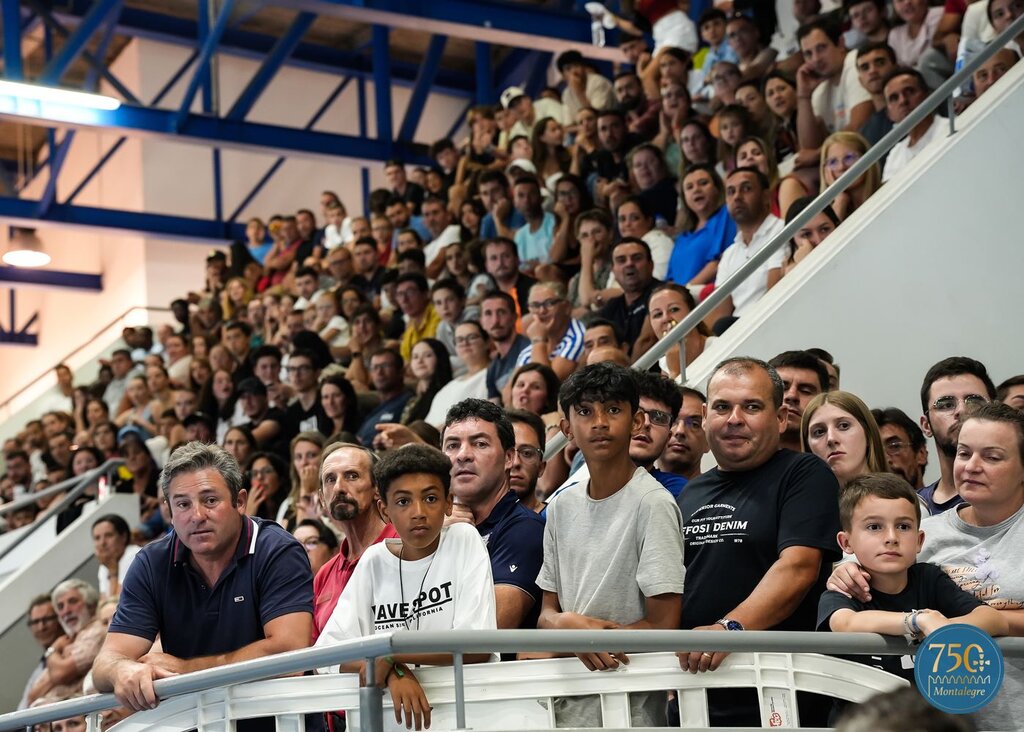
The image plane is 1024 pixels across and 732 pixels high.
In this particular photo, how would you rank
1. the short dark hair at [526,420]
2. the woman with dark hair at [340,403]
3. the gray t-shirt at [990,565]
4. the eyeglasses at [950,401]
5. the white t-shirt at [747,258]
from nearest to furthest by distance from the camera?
the gray t-shirt at [990,565] → the eyeglasses at [950,401] → the short dark hair at [526,420] → the white t-shirt at [747,258] → the woman with dark hair at [340,403]

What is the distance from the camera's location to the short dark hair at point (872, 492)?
3.45 meters

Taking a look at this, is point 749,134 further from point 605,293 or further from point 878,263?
point 878,263

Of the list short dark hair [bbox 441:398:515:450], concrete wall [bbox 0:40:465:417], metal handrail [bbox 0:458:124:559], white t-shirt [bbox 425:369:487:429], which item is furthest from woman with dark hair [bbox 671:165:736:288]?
concrete wall [bbox 0:40:465:417]

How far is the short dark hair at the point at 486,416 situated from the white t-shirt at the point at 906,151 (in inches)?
130

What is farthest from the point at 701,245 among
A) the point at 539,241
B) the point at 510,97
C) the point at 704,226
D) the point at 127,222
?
the point at 127,222

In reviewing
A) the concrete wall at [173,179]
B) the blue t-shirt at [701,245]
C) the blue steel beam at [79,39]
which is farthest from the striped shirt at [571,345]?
the concrete wall at [173,179]

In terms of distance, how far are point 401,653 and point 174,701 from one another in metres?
0.94

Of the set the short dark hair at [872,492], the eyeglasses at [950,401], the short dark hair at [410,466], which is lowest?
the short dark hair at [872,492]

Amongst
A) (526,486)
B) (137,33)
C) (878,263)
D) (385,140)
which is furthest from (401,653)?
(137,33)

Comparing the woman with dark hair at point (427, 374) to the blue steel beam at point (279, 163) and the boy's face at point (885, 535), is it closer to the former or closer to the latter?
the boy's face at point (885, 535)

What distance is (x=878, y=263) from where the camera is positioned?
247 inches

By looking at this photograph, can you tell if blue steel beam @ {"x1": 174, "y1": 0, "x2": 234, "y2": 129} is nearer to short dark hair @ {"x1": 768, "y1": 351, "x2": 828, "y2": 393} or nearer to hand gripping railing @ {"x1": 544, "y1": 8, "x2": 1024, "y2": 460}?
hand gripping railing @ {"x1": 544, "y1": 8, "x2": 1024, "y2": 460}

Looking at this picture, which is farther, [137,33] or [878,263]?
[137,33]

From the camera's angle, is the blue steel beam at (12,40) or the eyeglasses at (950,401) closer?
the eyeglasses at (950,401)
